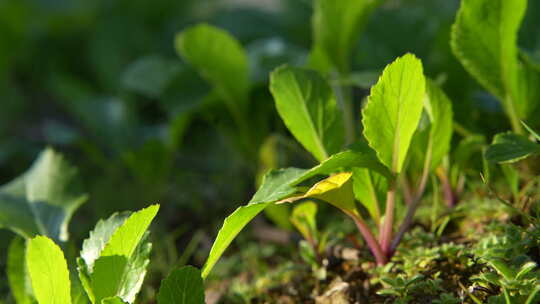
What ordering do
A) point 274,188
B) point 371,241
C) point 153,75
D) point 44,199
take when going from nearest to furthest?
point 274,188, point 371,241, point 44,199, point 153,75

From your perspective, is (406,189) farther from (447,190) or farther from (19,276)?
(19,276)

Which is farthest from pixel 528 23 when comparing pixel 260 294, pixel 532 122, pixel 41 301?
pixel 41 301

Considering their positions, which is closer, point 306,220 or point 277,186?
point 277,186

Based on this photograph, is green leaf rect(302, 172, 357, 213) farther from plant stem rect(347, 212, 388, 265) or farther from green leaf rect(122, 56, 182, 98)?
green leaf rect(122, 56, 182, 98)

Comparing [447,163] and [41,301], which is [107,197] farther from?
[447,163]

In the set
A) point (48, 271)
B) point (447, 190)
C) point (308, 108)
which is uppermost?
point (308, 108)

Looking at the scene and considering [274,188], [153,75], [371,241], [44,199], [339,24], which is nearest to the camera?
[274,188]

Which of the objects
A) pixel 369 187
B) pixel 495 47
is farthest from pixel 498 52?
pixel 369 187
